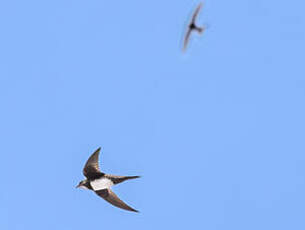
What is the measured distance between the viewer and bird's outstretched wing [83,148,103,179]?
21.1m

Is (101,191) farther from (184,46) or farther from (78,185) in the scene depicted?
(184,46)

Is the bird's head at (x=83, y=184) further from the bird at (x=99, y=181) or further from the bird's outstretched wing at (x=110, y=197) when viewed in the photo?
the bird's outstretched wing at (x=110, y=197)

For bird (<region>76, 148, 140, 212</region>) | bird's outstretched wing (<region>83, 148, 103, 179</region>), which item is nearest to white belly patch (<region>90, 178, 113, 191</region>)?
bird (<region>76, 148, 140, 212</region>)

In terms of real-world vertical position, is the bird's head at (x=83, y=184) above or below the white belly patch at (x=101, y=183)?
above

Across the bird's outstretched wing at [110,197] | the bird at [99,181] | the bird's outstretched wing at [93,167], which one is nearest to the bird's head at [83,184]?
the bird at [99,181]

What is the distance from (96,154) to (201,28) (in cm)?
541

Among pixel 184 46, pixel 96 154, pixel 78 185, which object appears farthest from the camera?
pixel 78 185

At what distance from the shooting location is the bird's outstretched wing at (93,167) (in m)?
21.1

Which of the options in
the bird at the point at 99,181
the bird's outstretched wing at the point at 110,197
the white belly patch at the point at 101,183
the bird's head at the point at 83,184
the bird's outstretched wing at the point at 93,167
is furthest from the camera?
the bird's outstretched wing at the point at 110,197

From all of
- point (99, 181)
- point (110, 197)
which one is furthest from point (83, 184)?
point (110, 197)

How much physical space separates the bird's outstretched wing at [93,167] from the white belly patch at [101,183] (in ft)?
0.70

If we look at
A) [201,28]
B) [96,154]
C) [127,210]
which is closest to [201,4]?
[201,28]

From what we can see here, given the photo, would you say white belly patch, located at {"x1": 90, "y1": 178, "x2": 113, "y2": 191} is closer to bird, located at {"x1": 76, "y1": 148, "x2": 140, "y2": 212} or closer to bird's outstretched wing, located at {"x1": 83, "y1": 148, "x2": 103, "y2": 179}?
bird, located at {"x1": 76, "y1": 148, "x2": 140, "y2": 212}

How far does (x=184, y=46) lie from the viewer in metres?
18.9
